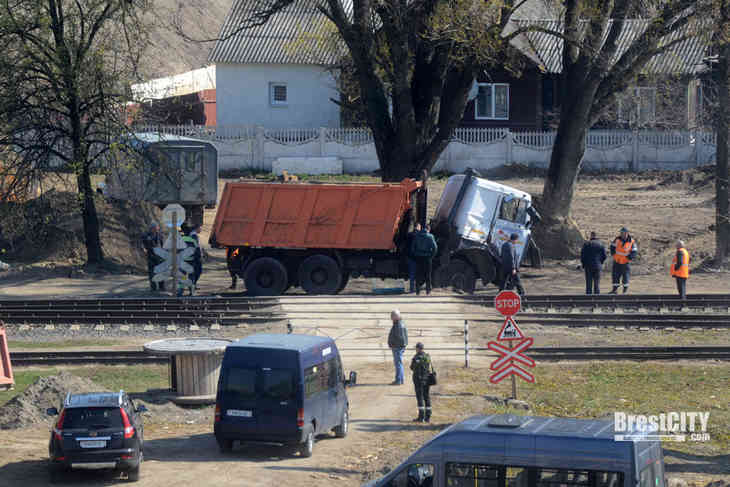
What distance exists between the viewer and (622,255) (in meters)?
26.9

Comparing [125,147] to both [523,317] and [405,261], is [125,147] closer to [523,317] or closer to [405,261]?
[405,261]

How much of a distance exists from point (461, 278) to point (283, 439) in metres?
13.9

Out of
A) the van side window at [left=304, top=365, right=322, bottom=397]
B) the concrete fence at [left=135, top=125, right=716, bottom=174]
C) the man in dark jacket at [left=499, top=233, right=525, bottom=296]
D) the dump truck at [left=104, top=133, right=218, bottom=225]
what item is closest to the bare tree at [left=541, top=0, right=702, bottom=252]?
the man in dark jacket at [left=499, top=233, right=525, bottom=296]

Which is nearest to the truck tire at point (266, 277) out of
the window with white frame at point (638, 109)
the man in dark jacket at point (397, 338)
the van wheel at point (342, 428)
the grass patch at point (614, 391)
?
the grass patch at point (614, 391)

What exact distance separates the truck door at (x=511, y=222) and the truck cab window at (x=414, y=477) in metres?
17.2

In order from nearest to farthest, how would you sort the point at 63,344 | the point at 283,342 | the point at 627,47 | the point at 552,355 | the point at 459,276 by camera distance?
the point at 283,342 → the point at 552,355 → the point at 63,344 → the point at 459,276 → the point at 627,47

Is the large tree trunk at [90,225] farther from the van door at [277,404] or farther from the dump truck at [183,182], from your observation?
the van door at [277,404]

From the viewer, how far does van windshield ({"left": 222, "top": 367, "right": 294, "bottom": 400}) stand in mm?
14016

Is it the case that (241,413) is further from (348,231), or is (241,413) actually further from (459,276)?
(459,276)

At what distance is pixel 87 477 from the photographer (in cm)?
1312

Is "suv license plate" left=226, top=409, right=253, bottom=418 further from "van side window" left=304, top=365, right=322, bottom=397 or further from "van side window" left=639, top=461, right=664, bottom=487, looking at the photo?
"van side window" left=639, top=461, right=664, bottom=487

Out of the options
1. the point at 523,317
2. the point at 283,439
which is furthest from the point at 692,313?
the point at 283,439

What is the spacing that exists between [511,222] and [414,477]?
17901 mm
